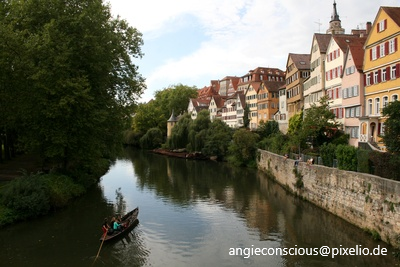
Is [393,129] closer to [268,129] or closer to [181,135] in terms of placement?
[268,129]

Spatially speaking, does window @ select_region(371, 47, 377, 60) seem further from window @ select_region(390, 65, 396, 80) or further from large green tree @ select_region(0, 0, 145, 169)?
large green tree @ select_region(0, 0, 145, 169)

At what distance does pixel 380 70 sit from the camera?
2805cm

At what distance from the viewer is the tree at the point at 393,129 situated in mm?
18781

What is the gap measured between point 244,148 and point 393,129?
30.2 meters

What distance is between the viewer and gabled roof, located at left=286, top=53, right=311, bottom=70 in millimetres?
48466

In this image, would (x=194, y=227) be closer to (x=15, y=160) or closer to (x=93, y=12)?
(x=93, y=12)

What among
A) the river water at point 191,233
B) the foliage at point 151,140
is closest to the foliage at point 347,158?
the river water at point 191,233

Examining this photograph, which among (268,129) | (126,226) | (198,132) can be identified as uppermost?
(268,129)

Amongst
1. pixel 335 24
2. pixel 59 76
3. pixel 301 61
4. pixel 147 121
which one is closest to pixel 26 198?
pixel 59 76

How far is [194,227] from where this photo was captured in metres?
20.8

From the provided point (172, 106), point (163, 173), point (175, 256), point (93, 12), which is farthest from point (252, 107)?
point (175, 256)

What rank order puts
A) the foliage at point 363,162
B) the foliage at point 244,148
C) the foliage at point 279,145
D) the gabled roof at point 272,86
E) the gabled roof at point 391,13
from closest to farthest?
the foliage at point 363,162
the gabled roof at point 391,13
the foliage at point 279,145
the foliage at point 244,148
the gabled roof at point 272,86

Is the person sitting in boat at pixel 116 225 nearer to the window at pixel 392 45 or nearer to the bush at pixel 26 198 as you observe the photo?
the bush at pixel 26 198

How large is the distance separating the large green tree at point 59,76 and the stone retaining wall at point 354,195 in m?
15.6
